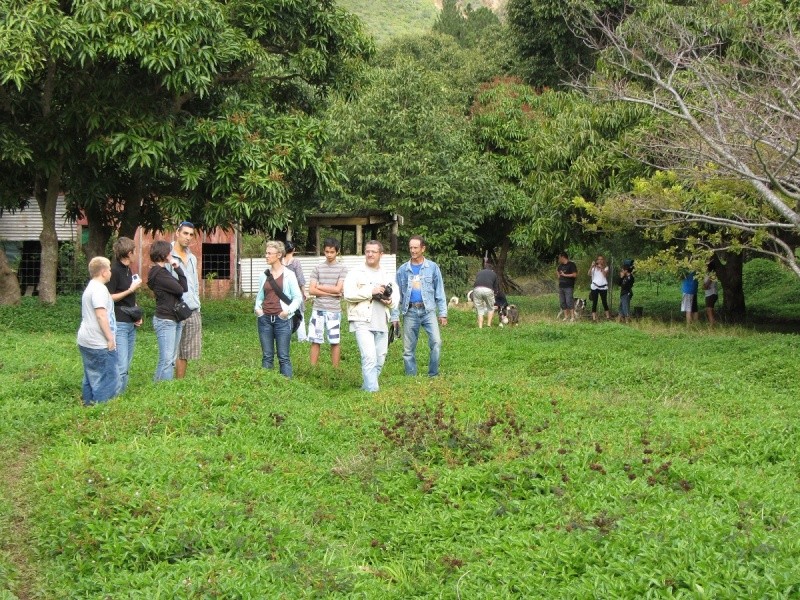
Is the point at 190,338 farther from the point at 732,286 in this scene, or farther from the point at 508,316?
the point at 732,286

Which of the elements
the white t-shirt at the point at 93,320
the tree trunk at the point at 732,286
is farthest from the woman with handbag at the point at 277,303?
the tree trunk at the point at 732,286

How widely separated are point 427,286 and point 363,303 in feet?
5.24

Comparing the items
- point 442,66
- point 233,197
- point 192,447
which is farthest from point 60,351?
point 442,66

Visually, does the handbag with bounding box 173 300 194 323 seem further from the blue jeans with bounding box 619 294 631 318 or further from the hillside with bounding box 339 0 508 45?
the hillside with bounding box 339 0 508 45

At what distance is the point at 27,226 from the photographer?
30516mm

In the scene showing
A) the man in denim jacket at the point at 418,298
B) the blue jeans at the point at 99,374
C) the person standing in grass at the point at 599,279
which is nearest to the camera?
the blue jeans at the point at 99,374

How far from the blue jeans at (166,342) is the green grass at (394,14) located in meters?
69.6

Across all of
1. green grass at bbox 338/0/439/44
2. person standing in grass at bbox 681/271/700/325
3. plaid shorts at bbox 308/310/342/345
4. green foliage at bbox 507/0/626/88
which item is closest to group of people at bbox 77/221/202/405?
plaid shorts at bbox 308/310/342/345

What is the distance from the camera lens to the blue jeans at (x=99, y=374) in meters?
9.82

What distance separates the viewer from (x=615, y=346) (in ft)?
53.9

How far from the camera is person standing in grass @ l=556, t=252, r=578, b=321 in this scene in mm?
24062

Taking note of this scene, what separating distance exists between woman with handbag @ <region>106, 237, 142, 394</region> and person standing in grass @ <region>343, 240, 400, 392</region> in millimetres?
2299

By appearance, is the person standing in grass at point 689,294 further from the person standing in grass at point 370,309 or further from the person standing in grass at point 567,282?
the person standing in grass at point 370,309

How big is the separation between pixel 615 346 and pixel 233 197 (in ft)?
23.2
